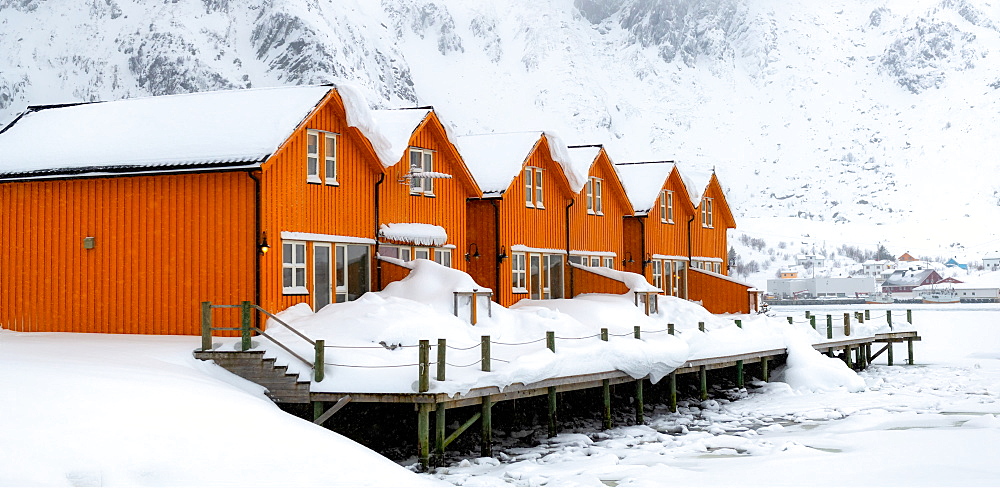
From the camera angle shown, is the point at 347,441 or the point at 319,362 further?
the point at 319,362

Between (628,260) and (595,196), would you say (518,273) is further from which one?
(628,260)

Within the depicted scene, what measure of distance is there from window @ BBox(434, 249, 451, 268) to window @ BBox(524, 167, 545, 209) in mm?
4845

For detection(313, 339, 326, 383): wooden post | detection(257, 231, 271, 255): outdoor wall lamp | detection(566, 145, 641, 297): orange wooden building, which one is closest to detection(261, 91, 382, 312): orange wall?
detection(257, 231, 271, 255): outdoor wall lamp

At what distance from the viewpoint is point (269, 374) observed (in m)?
22.0

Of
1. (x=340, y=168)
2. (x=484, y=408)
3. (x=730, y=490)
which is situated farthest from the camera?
(x=340, y=168)

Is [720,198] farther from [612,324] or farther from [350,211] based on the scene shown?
[350,211]

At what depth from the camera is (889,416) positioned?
29844 mm

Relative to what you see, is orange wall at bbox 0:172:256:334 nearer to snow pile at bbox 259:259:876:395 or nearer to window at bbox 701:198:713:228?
snow pile at bbox 259:259:876:395

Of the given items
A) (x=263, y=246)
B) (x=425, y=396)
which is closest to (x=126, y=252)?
(x=263, y=246)

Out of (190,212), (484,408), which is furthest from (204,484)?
(190,212)

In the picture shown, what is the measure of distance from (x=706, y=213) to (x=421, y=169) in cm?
2190

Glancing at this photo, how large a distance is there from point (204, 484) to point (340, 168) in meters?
14.2

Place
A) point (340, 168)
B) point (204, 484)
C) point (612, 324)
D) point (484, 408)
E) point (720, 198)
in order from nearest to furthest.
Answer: point (204, 484) < point (484, 408) < point (340, 168) < point (612, 324) < point (720, 198)

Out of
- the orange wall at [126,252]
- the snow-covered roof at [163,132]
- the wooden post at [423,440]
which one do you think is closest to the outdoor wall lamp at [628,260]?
the snow-covered roof at [163,132]
